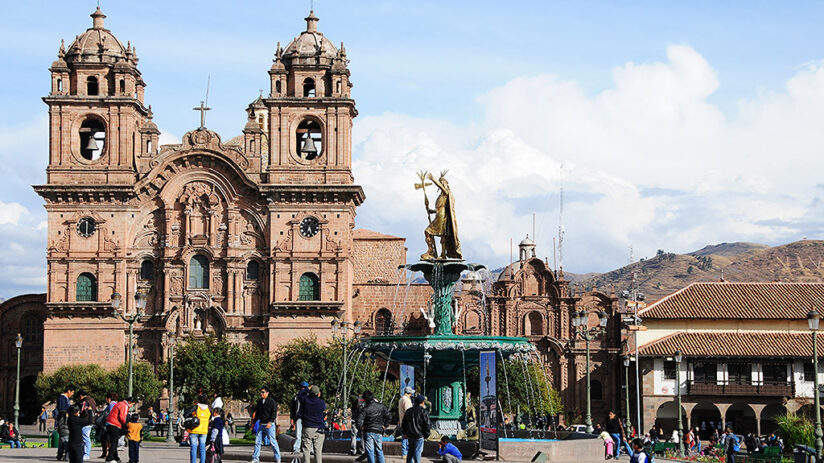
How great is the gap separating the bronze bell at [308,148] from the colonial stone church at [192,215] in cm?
7

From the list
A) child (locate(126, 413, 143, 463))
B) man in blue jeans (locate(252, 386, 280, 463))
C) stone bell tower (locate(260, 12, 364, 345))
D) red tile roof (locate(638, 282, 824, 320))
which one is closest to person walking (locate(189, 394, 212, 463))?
man in blue jeans (locate(252, 386, 280, 463))

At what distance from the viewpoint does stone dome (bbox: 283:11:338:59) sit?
65188mm

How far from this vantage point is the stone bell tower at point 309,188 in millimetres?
63562

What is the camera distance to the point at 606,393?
72.1m

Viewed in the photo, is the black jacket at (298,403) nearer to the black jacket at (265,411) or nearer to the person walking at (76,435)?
the black jacket at (265,411)

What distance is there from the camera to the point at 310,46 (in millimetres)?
65500

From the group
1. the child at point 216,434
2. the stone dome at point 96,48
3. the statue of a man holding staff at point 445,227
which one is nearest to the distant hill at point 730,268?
the stone dome at point 96,48

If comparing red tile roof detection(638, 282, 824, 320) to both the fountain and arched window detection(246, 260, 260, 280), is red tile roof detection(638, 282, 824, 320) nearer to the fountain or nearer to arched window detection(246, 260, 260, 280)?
arched window detection(246, 260, 260, 280)

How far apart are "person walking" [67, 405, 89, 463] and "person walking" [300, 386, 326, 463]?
438 cm

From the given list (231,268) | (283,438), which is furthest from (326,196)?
(283,438)

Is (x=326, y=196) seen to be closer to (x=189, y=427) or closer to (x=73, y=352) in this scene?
(x=73, y=352)

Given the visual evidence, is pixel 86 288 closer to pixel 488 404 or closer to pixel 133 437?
pixel 133 437

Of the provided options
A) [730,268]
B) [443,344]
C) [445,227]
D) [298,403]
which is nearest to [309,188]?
[445,227]

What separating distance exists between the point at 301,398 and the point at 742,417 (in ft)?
159
